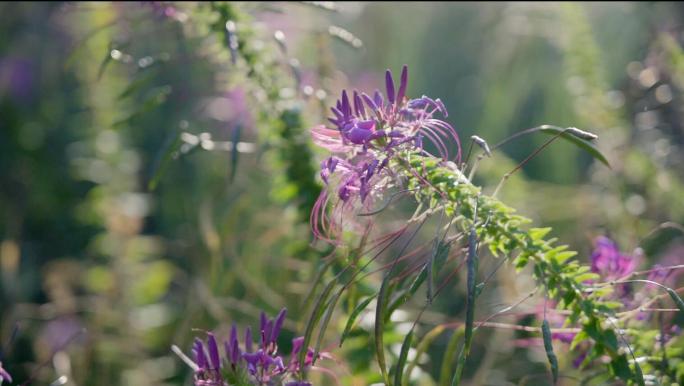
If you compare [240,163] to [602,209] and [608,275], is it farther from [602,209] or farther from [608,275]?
[608,275]

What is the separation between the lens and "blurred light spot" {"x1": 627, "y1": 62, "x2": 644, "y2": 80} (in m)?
1.36

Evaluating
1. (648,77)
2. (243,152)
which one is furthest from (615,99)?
(243,152)

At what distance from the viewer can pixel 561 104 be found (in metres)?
2.04

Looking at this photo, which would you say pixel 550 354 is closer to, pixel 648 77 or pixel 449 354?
pixel 449 354

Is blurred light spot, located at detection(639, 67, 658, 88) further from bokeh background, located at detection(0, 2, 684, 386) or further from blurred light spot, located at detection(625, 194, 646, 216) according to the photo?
blurred light spot, located at detection(625, 194, 646, 216)

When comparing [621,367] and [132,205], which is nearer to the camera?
[621,367]

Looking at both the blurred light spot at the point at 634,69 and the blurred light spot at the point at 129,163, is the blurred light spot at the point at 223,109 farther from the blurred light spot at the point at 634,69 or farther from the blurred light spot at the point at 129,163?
the blurred light spot at the point at 634,69

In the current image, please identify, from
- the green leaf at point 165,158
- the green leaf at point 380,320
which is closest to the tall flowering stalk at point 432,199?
the green leaf at point 380,320

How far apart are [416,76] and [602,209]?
3.29 ft

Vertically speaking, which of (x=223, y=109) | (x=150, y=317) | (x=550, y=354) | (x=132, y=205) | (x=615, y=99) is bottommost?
(x=150, y=317)

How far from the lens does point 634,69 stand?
4.59ft

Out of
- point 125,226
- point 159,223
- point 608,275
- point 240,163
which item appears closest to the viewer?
point 608,275

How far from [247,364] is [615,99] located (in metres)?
1.07

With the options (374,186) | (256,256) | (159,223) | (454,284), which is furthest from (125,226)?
(374,186)
